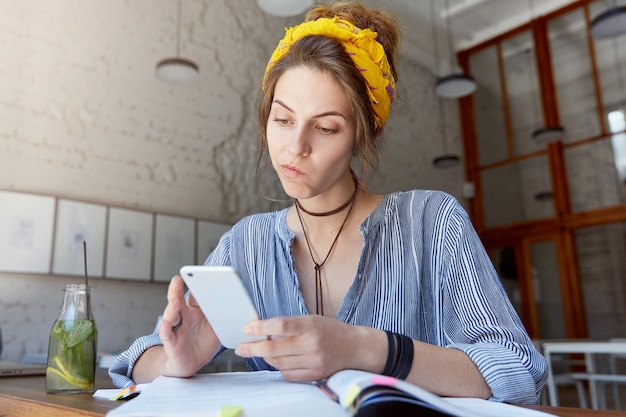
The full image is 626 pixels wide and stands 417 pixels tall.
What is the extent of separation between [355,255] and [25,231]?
3.63m

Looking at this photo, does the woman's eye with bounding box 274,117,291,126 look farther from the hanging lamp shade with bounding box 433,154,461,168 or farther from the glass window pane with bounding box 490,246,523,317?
the glass window pane with bounding box 490,246,523,317

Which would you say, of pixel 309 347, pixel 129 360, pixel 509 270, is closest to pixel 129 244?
pixel 129 360

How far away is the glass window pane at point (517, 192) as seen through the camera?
766cm

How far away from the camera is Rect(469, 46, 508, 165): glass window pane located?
8.32m

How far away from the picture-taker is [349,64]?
3.43 feet

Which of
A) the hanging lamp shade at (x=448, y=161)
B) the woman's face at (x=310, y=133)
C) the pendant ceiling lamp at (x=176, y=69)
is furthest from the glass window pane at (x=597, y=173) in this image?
the woman's face at (x=310, y=133)

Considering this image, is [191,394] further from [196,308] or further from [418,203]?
[418,203]

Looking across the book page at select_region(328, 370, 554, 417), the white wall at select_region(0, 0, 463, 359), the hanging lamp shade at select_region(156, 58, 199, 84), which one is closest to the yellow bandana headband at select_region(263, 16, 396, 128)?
the book page at select_region(328, 370, 554, 417)

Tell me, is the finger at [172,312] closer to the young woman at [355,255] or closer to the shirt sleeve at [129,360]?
the young woman at [355,255]

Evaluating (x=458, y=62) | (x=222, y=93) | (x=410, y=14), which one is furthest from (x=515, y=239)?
(x=222, y=93)

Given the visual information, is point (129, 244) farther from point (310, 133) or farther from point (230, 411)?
point (230, 411)

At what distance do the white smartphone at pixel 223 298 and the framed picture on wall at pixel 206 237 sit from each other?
4392 mm

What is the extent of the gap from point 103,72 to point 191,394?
4.63 m

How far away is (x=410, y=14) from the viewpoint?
754 cm
